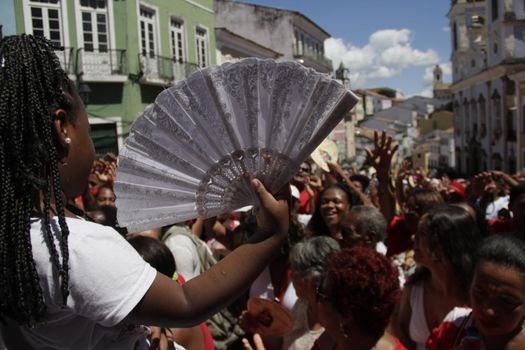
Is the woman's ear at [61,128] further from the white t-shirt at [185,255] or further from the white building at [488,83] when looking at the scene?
the white building at [488,83]

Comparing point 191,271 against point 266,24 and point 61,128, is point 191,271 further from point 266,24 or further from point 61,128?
point 266,24

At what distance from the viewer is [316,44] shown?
41281 mm

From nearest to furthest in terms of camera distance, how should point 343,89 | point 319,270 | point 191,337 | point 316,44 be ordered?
1. point 343,89
2. point 191,337
3. point 319,270
4. point 316,44

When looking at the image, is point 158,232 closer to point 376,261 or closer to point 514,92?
point 376,261

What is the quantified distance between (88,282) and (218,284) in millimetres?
326

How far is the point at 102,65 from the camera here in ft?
52.5

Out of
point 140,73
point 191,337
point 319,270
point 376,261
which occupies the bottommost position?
point 191,337

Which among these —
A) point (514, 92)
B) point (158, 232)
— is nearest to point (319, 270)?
point (158, 232)

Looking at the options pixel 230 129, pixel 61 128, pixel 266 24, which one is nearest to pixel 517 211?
pixel 230 129

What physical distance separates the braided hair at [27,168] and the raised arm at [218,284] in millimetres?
216

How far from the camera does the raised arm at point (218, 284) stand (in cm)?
135

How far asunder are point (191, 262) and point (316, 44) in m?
39.1

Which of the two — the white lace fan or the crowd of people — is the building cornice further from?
the white lace fan

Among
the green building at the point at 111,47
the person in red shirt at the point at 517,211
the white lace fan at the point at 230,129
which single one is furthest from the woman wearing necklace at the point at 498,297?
the green building at the point at 111,47
